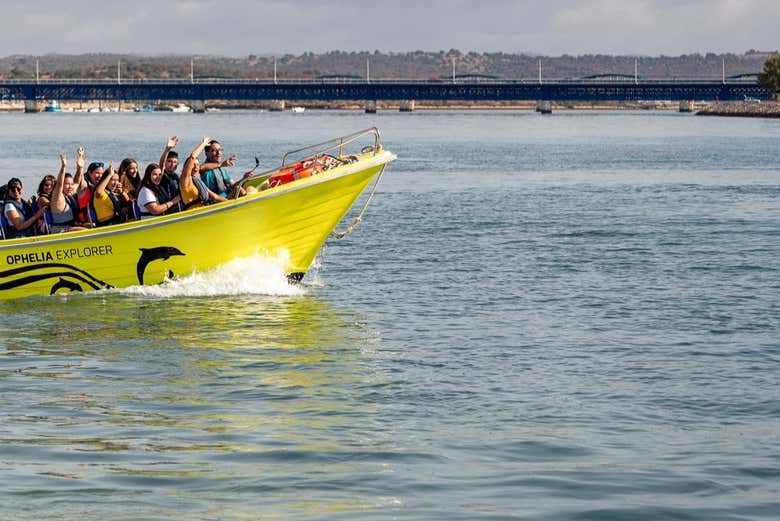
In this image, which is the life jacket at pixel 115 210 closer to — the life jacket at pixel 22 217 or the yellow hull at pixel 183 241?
the yellow hull at pixel 183 241

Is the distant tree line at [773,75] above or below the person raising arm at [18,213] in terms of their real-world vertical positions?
above

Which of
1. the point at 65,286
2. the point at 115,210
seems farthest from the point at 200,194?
the point at 65,286

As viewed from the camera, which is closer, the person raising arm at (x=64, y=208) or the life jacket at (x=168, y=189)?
the person raising arm at (x=64, y=208)

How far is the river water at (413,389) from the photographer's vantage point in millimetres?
9914

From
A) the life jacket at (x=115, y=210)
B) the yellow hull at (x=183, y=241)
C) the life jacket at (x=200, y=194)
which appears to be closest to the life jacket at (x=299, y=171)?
the yellow hull at (x=183, y=241)

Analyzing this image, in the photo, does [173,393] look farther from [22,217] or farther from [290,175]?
[22,217]

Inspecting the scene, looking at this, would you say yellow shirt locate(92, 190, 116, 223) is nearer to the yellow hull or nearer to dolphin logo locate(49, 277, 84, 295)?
the yellow hull

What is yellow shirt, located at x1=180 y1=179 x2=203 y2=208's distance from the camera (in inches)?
725

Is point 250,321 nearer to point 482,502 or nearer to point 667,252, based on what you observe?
point 482,502

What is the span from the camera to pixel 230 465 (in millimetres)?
10625

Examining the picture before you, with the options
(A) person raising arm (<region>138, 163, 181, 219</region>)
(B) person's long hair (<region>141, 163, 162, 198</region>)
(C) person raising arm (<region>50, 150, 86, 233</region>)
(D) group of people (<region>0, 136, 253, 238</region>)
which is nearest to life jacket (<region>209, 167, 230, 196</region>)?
(D) group of people (<region>0, 136, 253, 238</region>)

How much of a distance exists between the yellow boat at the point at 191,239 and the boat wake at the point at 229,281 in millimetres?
113

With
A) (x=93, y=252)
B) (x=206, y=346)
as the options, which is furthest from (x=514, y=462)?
(x=93, y=252)

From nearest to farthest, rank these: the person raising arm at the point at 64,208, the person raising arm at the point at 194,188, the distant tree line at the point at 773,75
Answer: the person raising arm at the point at 194,188 → the person raising arm at the point at 64,208 → the distant tree line at the point at 773,75
